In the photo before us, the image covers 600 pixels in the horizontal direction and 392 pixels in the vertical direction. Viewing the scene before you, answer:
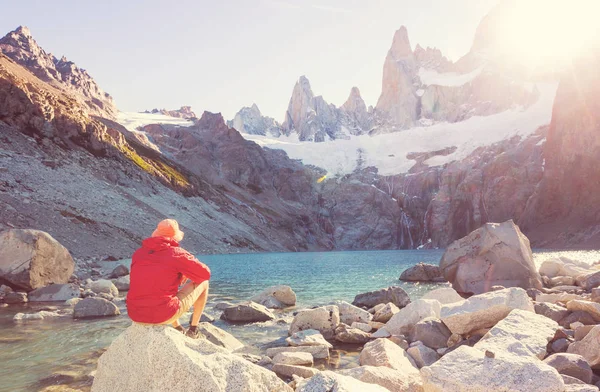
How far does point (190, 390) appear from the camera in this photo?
576 cm

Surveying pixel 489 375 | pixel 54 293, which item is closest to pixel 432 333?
pixel 489 375

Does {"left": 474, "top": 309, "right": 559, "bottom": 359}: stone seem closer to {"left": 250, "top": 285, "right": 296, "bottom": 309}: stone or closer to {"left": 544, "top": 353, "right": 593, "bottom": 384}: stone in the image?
{"left": 544, "top": 353, "right": 593, "bottom": 384}: stone

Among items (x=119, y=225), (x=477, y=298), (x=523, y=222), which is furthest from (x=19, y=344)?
(x=523, y=222)

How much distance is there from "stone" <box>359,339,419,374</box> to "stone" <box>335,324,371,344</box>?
3326 mm

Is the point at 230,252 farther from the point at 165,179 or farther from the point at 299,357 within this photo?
the point at 299,357

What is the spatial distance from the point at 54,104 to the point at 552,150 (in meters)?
148

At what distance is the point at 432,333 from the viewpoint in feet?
41.7

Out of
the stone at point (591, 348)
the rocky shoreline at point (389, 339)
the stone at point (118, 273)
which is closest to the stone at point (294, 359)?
the rocky shoreline at point (389, 339)

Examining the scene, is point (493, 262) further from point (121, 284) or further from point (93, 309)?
point (121, 284)

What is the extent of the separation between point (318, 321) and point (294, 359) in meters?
4.64

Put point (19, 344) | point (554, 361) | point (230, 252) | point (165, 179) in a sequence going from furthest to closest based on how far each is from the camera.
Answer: point (165, 179), point (230, 252), point (19, 344), point (554, 361)

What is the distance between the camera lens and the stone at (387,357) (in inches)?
397

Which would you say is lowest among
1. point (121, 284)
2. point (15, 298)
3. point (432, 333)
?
point (121, 284)

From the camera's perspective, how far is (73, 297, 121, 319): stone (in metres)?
19.1
